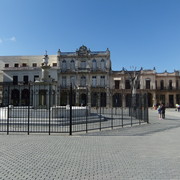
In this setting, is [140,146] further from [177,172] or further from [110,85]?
[110,85]

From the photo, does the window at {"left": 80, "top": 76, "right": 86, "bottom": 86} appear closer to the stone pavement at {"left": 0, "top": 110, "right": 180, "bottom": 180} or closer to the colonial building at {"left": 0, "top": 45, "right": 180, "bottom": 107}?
the colonial building at {"left": 0, "top": 45, "right": 180, "bottom": 107}

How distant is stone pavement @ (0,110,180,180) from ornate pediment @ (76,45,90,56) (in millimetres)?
40907

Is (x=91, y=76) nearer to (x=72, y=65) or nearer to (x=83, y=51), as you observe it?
(x=72, y=65)

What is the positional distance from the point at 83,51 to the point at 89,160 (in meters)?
43.9

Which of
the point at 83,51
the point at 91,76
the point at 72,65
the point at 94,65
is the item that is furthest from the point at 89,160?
the point at 83,51

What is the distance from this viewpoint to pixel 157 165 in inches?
213

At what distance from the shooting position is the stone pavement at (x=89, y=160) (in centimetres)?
469

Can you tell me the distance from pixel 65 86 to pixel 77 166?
141ft

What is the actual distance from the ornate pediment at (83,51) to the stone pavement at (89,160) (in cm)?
4091

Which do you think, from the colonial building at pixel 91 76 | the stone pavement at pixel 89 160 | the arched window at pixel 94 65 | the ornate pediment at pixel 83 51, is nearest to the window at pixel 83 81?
the colonial building at pixel 91 76

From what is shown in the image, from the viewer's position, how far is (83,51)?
48.3 metres

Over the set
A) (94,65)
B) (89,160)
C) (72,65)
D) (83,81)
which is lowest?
(89,160)

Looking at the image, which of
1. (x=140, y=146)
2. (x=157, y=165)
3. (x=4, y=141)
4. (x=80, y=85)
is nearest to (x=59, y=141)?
(x=4, y=141)

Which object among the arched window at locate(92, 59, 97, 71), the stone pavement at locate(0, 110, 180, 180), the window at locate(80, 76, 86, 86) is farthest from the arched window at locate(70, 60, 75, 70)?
the stone pavement at locate(0, 110, 180, 180)
